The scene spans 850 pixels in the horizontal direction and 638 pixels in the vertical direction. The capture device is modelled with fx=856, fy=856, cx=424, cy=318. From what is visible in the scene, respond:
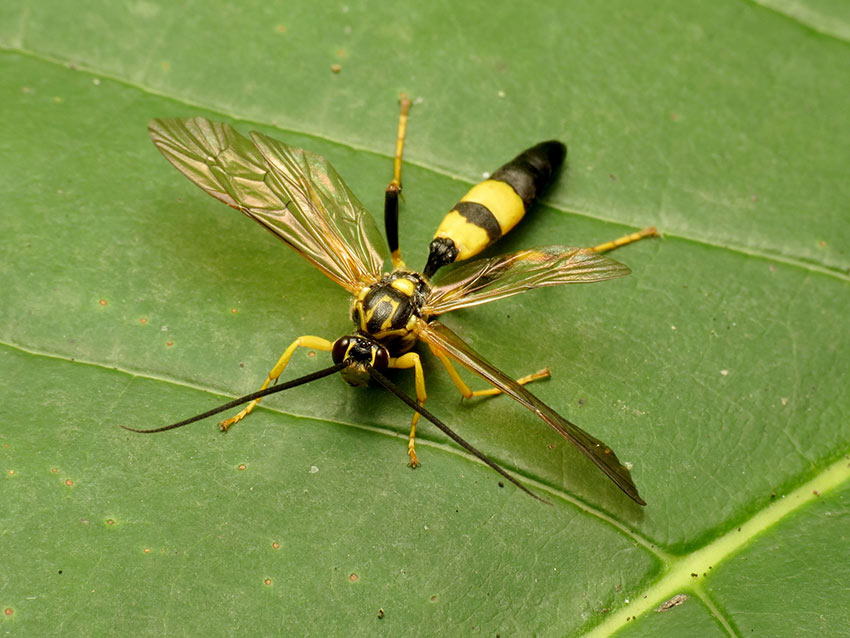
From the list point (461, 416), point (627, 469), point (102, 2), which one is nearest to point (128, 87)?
point (102, 2)

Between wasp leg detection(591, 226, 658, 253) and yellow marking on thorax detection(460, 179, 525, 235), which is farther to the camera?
wasp leg detection(591, 226, 658, 253)

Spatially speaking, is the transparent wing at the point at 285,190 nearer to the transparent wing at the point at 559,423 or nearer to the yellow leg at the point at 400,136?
the yellow leg at the point at 400,136

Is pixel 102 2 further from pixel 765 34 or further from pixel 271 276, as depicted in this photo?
pixel 765 34

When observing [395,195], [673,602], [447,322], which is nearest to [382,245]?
[395,195]

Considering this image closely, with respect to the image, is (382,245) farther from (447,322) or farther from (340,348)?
(340,348)

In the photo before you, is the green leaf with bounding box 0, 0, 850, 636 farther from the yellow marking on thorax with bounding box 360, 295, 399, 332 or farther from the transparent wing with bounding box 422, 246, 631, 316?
the yellow marking on thorax with bounding box 360, 295, 399, 332

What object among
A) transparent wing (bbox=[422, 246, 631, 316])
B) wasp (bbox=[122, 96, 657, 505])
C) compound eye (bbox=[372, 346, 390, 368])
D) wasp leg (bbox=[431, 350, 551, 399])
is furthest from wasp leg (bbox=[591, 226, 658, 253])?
compound eye (bbox=[372, 346, 390, 368])
